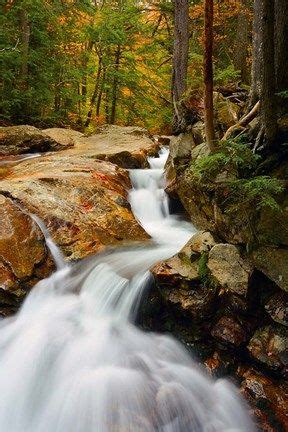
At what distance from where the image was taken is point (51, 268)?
18.7 ft

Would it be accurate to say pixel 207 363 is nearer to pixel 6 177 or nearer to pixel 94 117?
pixel 6 177

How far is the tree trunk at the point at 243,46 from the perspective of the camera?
10.4 metres

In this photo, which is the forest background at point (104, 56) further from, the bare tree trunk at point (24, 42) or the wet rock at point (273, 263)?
the wet rock at point (273, 263)

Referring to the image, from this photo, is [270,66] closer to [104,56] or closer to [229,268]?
[229,268]

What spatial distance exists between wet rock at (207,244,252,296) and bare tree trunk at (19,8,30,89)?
38.0 ft

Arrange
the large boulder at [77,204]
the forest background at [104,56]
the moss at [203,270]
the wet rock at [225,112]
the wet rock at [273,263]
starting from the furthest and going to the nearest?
the forest background at [104,56] → the wet rock at [225,112] → the large boulder at [77,204] → the moss at [203,270] → the wet rock at [273,263]

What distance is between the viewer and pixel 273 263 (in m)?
4.16

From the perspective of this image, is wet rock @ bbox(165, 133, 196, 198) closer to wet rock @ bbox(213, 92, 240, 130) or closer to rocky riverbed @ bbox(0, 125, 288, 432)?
rocky riverbed @ bbox(0, 125, 288, 432)

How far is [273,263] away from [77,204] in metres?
3.78

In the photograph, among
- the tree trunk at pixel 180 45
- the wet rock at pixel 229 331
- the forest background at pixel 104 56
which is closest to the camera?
the wet rock at pixel 229 331

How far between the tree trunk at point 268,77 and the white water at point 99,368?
2.50m

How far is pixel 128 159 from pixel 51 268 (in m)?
5.00

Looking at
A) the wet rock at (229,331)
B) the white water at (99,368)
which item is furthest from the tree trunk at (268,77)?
the white water at (99,368)

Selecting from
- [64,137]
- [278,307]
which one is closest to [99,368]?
[278,307]
